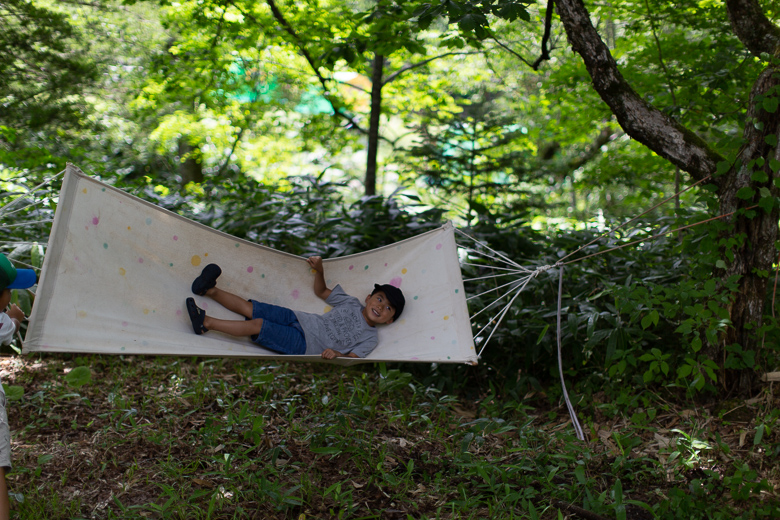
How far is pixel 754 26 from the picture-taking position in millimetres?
1979

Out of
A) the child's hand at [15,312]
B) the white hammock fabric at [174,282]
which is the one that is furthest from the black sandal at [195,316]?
the child's hand at [15,312]

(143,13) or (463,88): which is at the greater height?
(143,13)

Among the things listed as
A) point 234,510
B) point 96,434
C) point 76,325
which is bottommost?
point 234,510

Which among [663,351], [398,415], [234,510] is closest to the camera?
[234,510]

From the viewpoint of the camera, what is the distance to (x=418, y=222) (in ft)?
10.0

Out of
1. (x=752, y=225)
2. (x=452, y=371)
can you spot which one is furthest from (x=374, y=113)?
(x=752, y=225)

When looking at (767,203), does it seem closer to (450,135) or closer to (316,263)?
(316,263)

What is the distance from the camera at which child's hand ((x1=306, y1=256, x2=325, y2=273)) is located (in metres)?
2.23

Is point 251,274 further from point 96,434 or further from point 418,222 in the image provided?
point 418,222

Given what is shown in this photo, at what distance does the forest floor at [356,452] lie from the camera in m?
1.54

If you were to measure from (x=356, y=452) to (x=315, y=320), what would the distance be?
0.59m

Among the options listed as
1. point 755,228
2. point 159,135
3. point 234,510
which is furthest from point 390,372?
point 159,135

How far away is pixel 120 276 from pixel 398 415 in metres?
1.10

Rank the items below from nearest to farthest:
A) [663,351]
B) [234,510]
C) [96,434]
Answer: [234,510]
[96,434]
[663,351]
